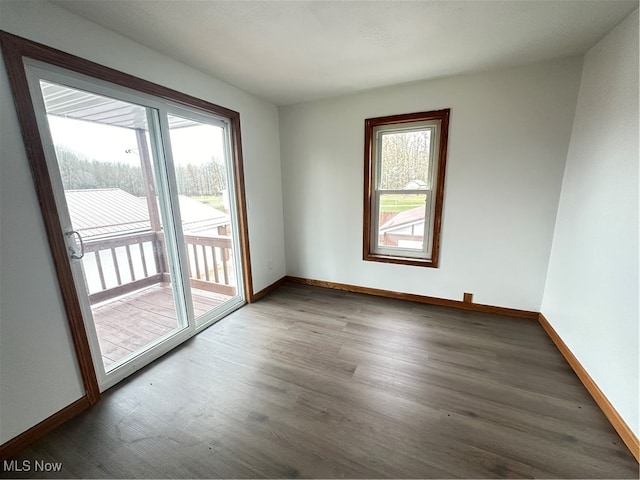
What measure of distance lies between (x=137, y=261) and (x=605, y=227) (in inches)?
138

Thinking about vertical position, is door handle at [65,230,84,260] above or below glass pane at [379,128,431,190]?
below

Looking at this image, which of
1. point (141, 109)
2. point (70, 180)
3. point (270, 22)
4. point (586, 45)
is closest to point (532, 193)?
point (586, 45)

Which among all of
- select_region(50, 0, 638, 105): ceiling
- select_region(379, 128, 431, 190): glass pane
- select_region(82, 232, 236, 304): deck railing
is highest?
select_region(50, 0, 638, 105): ceiling

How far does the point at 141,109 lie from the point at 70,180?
75cm

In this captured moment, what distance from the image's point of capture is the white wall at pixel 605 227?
1.45 m

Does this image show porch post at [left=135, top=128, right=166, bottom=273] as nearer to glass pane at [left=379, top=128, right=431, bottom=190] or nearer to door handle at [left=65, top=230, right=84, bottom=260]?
door handle at [left=65, top=230, right=84, bottom=260]

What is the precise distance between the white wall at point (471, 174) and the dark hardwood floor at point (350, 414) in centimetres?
67

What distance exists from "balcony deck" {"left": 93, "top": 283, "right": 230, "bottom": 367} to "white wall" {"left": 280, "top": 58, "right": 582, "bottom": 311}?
6.29ft

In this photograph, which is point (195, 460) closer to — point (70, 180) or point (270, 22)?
point (70, 180)

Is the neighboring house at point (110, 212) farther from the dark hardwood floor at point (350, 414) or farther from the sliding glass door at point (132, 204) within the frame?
the dark hardwood floor at point (350, 414)

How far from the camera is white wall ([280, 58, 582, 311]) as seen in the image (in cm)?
229

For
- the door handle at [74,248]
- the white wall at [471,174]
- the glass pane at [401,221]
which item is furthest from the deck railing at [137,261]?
the glass pane at [401,221]

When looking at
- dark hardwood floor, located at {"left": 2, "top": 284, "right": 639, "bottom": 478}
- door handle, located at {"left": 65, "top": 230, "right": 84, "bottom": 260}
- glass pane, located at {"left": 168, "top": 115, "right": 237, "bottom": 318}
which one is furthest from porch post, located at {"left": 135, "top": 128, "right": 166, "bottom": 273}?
dark hardwood floor, located at {"left": 2, "top": 284, "right": 639, "bottom": 478}

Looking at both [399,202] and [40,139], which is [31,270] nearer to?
[40,139]
